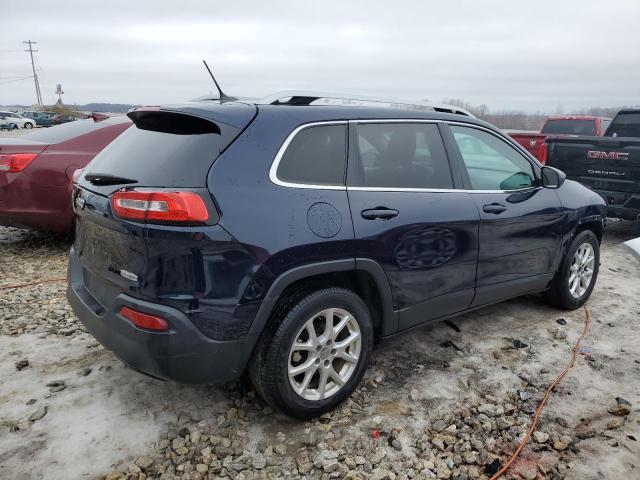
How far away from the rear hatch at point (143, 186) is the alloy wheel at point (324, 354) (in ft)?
2.87

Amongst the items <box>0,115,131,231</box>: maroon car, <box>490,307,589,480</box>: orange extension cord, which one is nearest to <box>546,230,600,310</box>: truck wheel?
<box>490,307,589,480</box>: orange extension cord

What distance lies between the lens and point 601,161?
6.82m

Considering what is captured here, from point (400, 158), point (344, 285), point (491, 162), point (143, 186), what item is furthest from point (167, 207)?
point (491, 162)

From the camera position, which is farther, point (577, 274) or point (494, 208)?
point (577, 274)

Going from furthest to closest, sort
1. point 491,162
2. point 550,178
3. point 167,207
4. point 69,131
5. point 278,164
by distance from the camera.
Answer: point 69,131 < point 550,178 < point 491,162 < point 278,164 < point 167,207

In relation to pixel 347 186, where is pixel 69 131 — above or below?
below

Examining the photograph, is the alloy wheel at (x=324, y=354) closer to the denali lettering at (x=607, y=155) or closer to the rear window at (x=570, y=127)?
the denali lettering at (x=607, y=155)

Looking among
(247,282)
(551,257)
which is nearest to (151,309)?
(247,282)

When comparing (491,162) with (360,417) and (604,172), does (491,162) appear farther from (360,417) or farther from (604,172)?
(604,172)

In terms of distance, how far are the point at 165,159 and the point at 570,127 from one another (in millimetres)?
12245

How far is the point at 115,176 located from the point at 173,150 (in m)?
0.38

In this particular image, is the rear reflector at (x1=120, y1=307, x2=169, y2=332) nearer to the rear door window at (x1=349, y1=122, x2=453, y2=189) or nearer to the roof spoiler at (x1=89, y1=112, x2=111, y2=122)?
the rear door window at (x1=349, y1=122, x2=453, y2=189)

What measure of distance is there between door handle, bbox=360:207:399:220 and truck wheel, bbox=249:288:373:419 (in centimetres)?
44

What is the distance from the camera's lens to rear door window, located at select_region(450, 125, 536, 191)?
11.7 ft
